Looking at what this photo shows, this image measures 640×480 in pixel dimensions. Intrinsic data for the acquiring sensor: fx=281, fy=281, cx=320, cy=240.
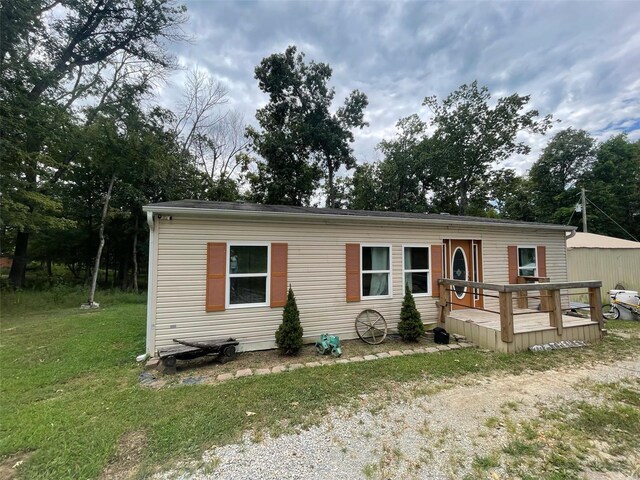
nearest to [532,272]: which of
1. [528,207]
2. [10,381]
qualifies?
[10,381]

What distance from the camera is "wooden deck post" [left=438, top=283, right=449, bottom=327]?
6672 millimetres

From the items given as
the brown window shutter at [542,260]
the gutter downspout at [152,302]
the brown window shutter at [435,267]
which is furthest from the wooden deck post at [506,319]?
the gutter downspout at [152,302]

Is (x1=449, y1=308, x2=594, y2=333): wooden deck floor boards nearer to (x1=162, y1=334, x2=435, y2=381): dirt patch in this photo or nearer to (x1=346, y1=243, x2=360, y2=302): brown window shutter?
(x1=162, y1=334, x2=435, y2=381): dirt patch

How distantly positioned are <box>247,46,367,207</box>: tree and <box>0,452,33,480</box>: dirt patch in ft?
52.4

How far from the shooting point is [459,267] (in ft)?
24.1

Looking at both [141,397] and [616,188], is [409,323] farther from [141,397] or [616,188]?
[616,188]

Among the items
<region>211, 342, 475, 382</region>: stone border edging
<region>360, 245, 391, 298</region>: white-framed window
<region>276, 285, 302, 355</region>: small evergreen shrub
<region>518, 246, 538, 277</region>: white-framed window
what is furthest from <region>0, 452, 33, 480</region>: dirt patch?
<region>518, 246, 538, 277</region>: white-framed window

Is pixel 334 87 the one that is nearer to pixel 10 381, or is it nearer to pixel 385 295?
pixel 385 295

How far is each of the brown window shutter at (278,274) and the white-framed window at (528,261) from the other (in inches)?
266

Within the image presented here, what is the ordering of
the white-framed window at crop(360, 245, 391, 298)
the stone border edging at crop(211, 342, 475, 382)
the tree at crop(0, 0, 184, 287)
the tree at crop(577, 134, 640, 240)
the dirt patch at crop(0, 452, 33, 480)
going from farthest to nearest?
the tree at crop(577, 134, 640, 240) → the tree at crop(0, 0, 184, 287) → the white-framed window at crop(360, 245, 391, 298) → the stone border edging at crop(211, 342, 475, 382) → the dirt patch at crop(0, 452, 33, 480)

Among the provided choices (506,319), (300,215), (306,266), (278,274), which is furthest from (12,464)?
(506,319)

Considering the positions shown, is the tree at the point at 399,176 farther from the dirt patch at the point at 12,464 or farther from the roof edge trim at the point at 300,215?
the dirt patch at the point at 12,464

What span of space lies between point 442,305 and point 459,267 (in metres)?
1.28

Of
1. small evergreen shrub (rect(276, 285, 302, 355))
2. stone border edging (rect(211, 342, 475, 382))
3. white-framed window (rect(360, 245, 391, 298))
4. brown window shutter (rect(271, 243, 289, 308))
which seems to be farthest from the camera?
white-framed window (rect(360, 245, 391, 298))
